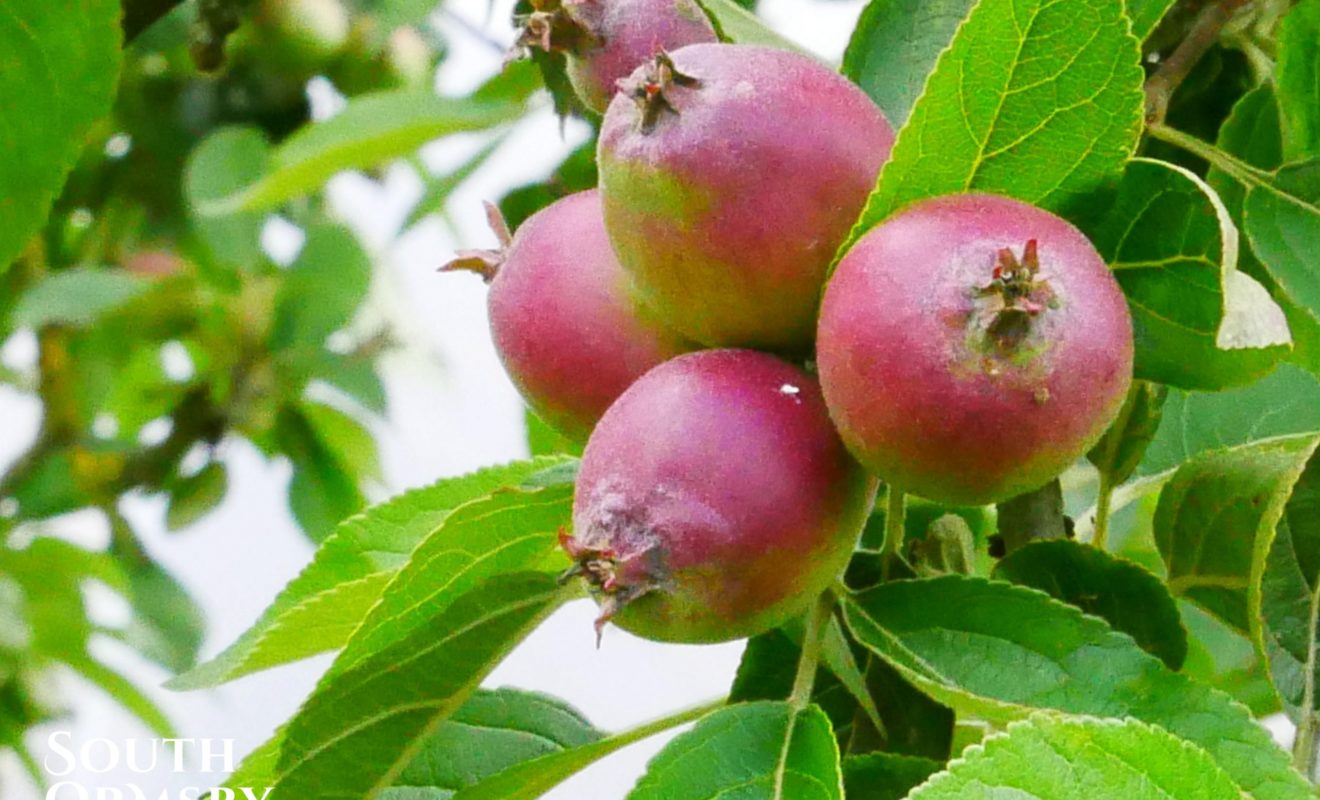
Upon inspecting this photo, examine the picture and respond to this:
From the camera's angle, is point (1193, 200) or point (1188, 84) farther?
point (1188, 84)

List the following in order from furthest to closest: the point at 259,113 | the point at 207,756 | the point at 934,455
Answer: the point at 259,113, the point at 207,756, the point at 934,455

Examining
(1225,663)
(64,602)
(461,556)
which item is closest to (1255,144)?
(461,556)

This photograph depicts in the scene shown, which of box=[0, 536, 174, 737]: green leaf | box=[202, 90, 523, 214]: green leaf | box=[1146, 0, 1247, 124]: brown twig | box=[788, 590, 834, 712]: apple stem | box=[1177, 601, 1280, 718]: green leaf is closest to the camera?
box=[788, 590, 834, 712]: apple stem

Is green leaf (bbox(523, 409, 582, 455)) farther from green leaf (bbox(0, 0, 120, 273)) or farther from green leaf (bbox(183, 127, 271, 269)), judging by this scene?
green leaf (bbox(183, 127, 271, 269))

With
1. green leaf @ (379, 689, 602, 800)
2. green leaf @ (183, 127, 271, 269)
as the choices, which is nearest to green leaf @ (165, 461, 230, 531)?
green leaf @ (183, 127, 271, 269)

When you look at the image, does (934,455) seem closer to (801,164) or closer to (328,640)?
(801,164)

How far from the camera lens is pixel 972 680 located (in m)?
0.48

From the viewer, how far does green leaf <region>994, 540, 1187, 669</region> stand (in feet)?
Answer: 1.76

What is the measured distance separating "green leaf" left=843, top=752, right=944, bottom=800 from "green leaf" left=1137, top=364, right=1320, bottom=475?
9.5 inches

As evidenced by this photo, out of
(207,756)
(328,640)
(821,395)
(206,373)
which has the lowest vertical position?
(206,373)

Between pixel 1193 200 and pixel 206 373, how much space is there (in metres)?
1.31

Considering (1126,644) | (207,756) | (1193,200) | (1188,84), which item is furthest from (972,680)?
(207,756)

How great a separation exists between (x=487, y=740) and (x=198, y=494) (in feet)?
3.56

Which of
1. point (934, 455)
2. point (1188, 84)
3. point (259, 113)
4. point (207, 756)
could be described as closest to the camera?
point (934, 455)
